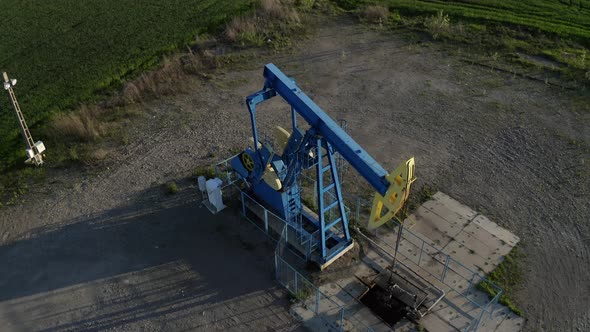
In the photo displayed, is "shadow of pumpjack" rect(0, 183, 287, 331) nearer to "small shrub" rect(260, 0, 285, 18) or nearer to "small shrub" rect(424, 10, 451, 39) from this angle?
"small shrub" rect(260, 0, 285, 18)

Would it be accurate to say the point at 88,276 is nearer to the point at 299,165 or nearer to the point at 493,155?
the point at 299,165

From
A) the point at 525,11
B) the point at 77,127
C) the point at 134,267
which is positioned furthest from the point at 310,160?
the point at 525,11

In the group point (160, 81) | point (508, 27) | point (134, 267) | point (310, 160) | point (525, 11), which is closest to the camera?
point (310, 160)

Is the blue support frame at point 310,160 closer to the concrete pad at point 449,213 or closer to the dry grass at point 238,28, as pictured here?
the concrete pad at point 449,213

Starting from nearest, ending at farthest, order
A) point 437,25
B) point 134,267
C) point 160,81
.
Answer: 1. point 134,267
2. point 160,81
3. point 437,25

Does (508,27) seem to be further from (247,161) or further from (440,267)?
(247,161)
